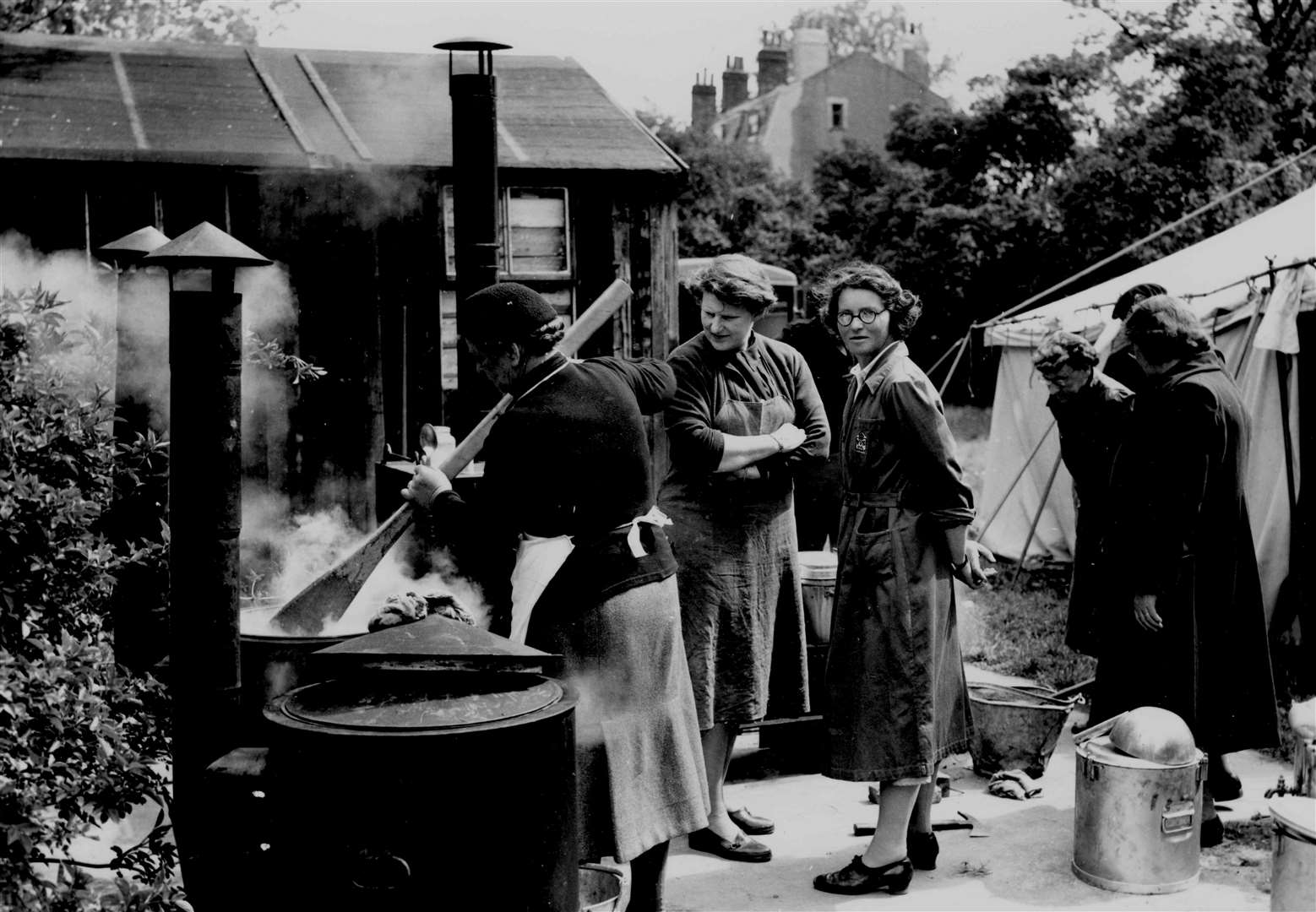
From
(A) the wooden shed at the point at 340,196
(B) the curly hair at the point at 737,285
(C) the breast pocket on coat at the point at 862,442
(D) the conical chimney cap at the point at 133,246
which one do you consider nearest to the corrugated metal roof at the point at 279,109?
(A) the wooden shed at the point at 340,196

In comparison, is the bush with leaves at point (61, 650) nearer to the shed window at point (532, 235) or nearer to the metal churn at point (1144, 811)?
the metal churn at point (1144, 811)

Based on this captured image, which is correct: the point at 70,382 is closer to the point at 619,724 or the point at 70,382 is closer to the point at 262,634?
the point at 262,634

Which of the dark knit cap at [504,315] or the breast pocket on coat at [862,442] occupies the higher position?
the dark knit cap at [504,315]

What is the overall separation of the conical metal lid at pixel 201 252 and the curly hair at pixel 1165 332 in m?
3.11

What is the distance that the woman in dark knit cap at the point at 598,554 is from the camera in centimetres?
332

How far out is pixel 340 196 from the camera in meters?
8.97

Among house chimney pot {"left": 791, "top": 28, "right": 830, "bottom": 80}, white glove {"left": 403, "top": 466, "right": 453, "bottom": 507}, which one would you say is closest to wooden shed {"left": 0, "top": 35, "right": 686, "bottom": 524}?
white glove {"left": 403, "top": 466, "right": 453, "bottom": 507}

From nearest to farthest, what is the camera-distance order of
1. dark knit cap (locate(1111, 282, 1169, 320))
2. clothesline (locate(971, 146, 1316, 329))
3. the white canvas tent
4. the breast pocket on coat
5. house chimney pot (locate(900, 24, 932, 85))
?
the breast pocket on coat → dark knit cap (locate(1111, 282, 1169, 320)) → the white canvas tent → clothesline (locate(971, 146, 1316, 329)) → house chimney pot (locate(900, 24, 932, 85))

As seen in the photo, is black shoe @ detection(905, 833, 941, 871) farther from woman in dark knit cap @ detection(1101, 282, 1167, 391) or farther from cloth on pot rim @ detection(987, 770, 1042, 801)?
woman in dark knit cap @ detection(1101, 282, 1167, 391)

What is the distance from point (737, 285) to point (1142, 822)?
2298 millimetres

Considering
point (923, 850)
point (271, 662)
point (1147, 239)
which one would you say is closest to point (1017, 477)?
point (1147, 239)

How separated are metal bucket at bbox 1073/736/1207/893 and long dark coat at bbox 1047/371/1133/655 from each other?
3.30ft

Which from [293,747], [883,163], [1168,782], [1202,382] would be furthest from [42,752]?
[883,163]

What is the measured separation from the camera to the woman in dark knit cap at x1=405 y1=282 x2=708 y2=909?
332 centimetres
